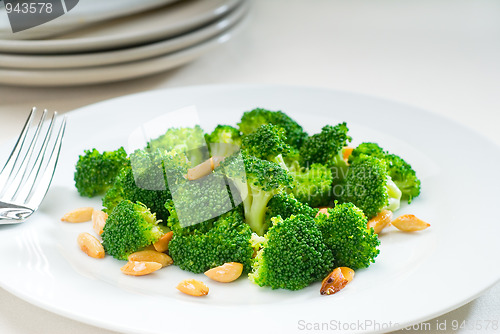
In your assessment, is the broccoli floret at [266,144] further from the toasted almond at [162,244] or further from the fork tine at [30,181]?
the fork tine at [30,181]

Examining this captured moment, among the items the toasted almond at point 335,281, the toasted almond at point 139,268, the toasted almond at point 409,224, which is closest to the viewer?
the toasted almond at point 335,281

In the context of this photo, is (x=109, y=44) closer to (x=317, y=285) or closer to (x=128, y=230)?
(x=128, y=230)

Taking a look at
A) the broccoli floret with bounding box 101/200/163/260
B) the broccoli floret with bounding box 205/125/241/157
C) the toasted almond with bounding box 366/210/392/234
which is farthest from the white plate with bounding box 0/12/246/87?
the toasted almond with bounding box 366/210/392/234

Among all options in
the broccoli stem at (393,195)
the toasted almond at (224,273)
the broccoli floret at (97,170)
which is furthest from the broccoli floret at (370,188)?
the broccoli floret at (97,170)

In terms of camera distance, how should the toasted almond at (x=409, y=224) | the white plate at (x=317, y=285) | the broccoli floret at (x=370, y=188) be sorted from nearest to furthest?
the white plate at (x=317, y=285) → the toasted almond at (x=409, y=224) → the broccoli floret at (x=370, y=188)

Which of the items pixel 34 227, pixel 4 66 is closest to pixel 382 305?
pixel 34 227

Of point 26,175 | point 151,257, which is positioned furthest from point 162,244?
point 26,175
